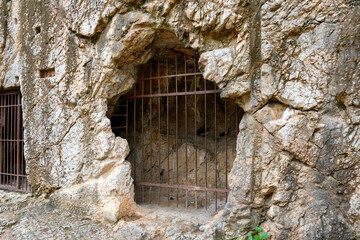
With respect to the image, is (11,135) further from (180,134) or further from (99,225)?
(180,134)

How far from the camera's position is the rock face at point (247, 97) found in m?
2.83

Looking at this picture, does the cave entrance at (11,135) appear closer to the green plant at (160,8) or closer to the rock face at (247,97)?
the rock face at (247,97)

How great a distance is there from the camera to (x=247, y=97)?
327cm

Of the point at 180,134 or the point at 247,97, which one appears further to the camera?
the point at 180,134

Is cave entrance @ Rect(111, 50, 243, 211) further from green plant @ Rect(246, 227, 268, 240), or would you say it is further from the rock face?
green plant @ Rect(246, 227, 268, 240)

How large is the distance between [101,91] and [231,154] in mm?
2508

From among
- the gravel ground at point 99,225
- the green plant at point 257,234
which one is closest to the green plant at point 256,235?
the green plant at point 257,234

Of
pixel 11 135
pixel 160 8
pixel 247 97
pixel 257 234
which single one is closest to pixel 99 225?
pixel 257 234

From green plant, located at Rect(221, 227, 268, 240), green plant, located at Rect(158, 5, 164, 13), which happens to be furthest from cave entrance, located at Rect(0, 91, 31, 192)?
green plant, located at Rect(221, 227, 268, 240)

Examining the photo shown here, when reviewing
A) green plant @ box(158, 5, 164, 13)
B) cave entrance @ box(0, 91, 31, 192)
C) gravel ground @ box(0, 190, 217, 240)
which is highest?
green plant @ box(158, 5, 164, 13)

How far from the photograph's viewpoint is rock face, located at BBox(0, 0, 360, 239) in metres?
2.83

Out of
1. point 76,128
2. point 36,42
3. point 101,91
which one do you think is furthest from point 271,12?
point 36,42

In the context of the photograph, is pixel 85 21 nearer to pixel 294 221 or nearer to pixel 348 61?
pixel 348 61

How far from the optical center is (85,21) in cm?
410
